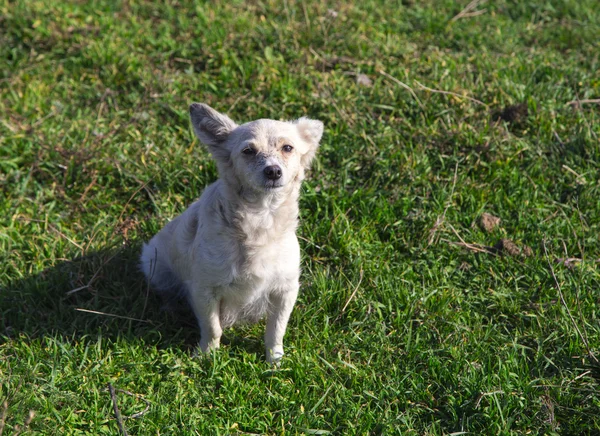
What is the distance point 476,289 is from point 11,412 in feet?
9.53

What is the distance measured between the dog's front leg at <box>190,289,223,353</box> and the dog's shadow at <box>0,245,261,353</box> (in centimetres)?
13

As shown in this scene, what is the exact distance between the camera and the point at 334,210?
4922 millimetres

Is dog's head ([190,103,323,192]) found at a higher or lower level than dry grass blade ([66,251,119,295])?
higher

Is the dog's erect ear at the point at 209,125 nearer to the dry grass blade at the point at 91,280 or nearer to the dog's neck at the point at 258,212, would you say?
the dog's neck at the point at 258,212

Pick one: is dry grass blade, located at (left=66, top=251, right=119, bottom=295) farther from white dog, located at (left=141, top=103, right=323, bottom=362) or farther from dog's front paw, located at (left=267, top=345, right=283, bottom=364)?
dog's front paw, located at (left=267, top=345, right=283, bottom=364)

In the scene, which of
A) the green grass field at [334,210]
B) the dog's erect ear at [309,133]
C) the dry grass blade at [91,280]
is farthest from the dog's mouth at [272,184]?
the dry grass blade at [91,280]

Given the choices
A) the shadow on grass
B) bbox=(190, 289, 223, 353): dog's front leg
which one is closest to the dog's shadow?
the shadow on grass

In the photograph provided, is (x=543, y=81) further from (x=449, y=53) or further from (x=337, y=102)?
(x=337, y=102)

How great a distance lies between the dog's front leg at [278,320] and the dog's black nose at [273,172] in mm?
700

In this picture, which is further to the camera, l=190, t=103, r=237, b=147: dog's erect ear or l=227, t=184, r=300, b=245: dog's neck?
l=190, t=103, r=237, b=147: dog's erect ear

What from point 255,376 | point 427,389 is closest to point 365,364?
point 427,389

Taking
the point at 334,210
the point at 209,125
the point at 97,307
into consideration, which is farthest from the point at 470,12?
the point at 97,307

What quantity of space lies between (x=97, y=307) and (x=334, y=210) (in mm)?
1741

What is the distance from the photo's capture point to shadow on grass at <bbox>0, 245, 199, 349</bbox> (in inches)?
168
